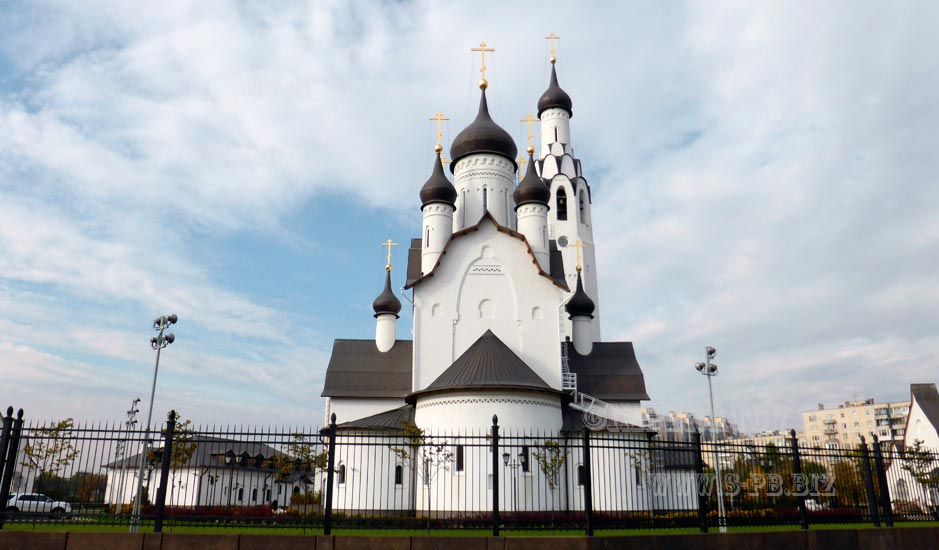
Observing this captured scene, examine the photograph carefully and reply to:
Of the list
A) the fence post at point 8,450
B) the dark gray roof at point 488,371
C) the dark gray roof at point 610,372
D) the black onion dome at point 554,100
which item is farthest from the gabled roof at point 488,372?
the black onion dome at point 554,100

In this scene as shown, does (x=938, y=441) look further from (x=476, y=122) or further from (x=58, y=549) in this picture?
(x=58, y=549)

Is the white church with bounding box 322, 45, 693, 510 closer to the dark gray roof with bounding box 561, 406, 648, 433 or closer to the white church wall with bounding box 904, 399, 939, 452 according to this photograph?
the dark gray roof with bounding box 561, 406, 648, 433

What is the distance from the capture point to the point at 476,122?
2912cm

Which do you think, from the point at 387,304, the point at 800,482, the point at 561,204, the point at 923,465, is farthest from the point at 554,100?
the point at 800,482

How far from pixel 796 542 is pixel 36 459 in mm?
12609

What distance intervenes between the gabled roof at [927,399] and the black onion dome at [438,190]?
32.2 m

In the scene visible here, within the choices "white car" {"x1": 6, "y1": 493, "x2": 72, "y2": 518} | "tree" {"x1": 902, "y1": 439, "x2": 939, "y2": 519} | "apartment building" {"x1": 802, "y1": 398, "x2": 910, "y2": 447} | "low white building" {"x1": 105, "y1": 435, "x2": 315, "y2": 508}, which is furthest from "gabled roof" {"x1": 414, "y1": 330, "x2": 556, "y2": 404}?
"apartment building" {"x1": 802, "y1": 398, "x2": 910, "y2": 447}

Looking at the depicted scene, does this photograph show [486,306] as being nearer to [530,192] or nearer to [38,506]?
[530,192]

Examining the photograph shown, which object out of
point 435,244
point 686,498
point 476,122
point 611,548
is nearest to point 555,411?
point 686,498

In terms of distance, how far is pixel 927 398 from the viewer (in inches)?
1593

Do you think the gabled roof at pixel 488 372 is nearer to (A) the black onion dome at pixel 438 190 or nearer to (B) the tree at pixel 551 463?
(B) the tree at pixel 551 463

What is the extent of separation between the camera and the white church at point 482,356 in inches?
789

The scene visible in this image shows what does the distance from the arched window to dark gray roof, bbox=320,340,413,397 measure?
47.7 feet

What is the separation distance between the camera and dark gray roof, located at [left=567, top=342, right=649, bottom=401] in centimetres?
2655
